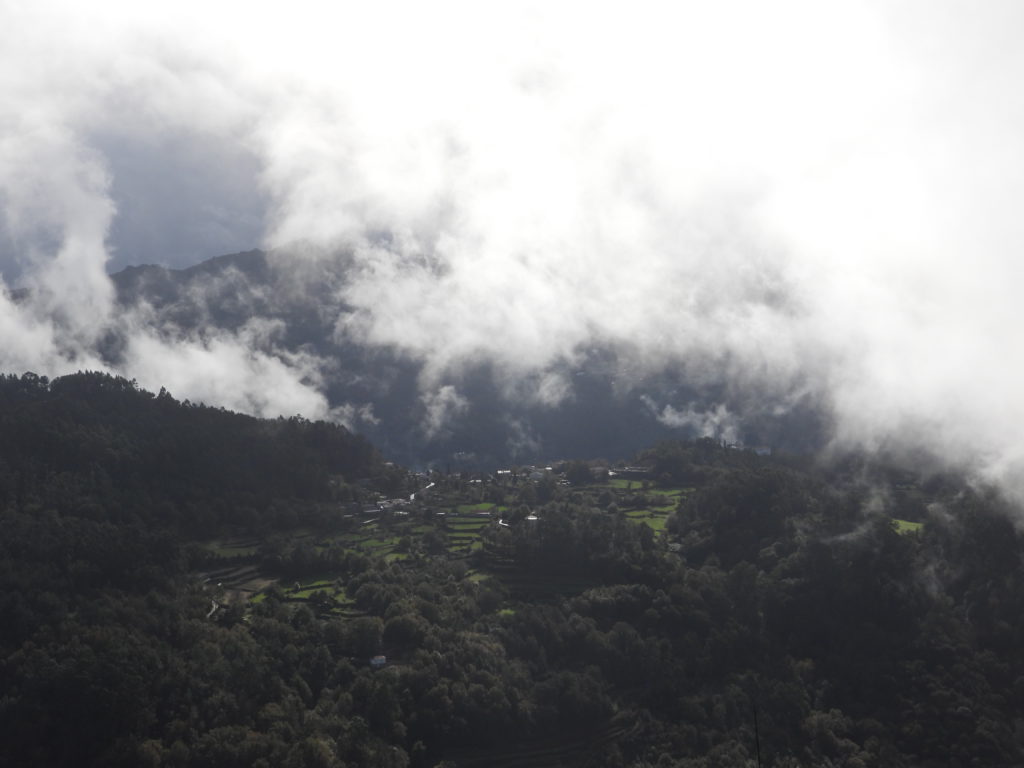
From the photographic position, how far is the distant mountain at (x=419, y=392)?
143500 mm

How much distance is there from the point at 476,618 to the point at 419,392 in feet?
307

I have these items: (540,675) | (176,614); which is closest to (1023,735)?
(540,675)

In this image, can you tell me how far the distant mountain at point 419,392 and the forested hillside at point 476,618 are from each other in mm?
58338

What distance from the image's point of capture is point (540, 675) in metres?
55.3

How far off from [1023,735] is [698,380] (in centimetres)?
9911

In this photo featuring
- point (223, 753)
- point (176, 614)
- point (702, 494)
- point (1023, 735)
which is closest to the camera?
point (223, 753)

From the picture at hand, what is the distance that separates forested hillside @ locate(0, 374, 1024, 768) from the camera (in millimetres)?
46438

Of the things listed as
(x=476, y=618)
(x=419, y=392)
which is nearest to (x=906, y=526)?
(x=476, y=618)

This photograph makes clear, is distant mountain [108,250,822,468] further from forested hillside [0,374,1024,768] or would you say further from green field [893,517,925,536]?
forested hillside [0,374,1024,768]

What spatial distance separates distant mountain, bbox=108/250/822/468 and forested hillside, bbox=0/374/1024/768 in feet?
191

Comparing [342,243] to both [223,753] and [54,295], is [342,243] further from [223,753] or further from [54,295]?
[223,753]

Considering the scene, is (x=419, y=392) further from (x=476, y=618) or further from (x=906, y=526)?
(x=476, y=618)

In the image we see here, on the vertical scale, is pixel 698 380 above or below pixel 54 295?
below

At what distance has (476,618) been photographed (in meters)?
59.8
